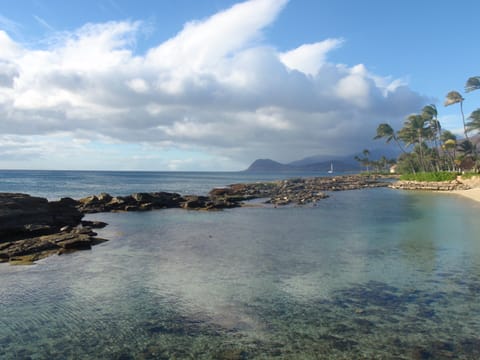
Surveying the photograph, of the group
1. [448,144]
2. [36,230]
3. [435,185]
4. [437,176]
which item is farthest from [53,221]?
[448,144]

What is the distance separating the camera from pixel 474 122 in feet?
267

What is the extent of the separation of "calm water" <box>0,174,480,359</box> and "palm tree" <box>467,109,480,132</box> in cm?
7170

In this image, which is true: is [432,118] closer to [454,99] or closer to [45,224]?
[454,99]

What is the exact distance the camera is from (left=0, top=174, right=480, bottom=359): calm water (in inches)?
356

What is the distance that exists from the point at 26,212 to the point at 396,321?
25556 millimetres

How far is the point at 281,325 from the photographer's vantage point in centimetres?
1027

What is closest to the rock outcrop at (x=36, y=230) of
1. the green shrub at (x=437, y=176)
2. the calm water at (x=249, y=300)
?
the calm water at (x=249, y=300)

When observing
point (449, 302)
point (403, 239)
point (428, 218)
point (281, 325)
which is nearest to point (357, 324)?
point (281, 325)

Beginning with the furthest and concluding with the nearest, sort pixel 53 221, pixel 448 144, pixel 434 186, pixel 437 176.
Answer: pixel 448 144, pixel 437 176, pixel 434 186, pixel 53 221

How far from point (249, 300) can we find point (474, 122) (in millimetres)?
89514

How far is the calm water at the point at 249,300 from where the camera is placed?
9039 mm

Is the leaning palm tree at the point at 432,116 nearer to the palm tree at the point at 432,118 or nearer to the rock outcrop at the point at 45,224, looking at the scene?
the palm tree at the point at 432,118

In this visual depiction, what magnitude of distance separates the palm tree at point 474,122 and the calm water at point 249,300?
71698 mm

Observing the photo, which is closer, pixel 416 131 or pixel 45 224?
pixel 45 224
